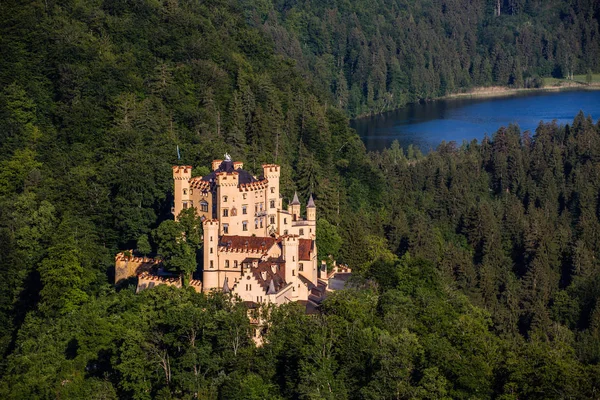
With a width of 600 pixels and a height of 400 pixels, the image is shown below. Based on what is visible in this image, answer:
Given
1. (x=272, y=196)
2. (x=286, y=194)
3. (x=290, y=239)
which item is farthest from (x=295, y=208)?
(x=286, y=194)

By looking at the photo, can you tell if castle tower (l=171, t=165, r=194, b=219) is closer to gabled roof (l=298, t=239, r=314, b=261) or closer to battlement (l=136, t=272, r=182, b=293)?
battlement (l=136, t=272, r=182, b=293)

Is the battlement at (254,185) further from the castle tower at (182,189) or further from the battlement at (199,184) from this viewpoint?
the castle tower at (182,189)

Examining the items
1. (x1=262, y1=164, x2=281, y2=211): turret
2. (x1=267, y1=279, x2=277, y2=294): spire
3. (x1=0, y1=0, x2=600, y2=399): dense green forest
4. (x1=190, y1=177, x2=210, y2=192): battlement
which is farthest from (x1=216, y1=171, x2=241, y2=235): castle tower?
(x1=267, y1=279, x2=277, y2=294): spire

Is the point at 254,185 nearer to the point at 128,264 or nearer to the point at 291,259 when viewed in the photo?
the point at 291,259

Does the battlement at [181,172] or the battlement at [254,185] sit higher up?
the battlement at [181,172]

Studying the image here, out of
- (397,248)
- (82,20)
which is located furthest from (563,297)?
(82,20)

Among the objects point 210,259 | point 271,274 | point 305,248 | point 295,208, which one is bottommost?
point 271,274

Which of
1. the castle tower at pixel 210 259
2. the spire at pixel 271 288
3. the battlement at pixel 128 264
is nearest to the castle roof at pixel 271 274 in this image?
the spire at pixel 271 288

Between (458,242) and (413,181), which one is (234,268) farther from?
(413,181)
